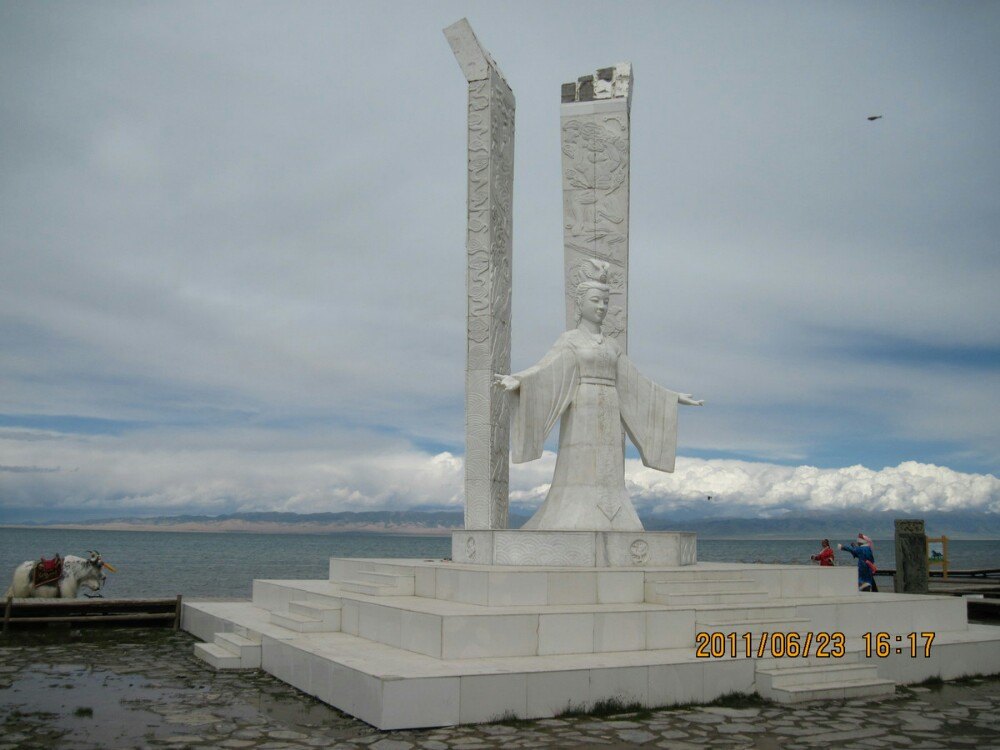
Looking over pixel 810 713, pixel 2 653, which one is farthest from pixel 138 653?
pixel 810 713

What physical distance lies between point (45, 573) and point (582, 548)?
8.17 metres

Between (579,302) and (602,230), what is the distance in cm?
303

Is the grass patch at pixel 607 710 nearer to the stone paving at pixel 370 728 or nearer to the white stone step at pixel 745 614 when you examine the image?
the stone paving at pixel 370 728

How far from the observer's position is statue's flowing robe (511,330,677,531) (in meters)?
9.66

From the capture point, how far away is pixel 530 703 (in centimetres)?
627

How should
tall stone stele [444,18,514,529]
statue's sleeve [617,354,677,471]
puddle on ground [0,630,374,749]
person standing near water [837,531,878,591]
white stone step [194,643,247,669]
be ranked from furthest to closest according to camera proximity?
1. person standing near water [837,531,878,591]
2. tall stone stele [444,18,514,529]
3. statue's sleeve [617,354,677,471]
4. white stone step [194,643,247,669]
5. puddle on ground [0,630,374,749]

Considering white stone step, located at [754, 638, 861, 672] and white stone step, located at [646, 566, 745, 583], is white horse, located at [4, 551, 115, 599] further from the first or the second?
white stone step, located at [754, 638, 861, 672]

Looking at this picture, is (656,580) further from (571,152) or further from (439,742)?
(571,152)

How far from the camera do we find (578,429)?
32.4 ft

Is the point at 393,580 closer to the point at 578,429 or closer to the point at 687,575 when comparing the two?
the point at 578,429

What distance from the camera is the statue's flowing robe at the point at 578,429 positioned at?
966 centimetres

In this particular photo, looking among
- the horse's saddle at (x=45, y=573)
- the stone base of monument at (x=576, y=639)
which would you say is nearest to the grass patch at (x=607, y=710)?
the stone base of monument at (x=576, y=639)

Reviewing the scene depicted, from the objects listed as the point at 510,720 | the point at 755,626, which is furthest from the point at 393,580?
the point at 755,626

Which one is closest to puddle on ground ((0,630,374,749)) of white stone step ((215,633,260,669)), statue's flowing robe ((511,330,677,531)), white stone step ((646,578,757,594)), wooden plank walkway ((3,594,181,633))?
white stone step ((215,633,260,669))
